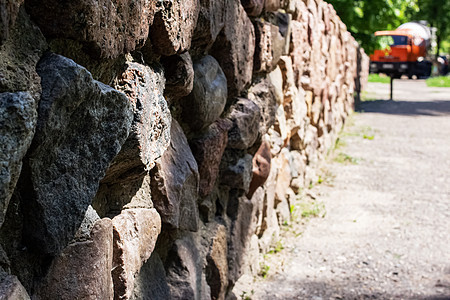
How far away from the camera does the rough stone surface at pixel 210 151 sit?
1.90 meters

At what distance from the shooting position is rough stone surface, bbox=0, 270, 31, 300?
835 millimetres

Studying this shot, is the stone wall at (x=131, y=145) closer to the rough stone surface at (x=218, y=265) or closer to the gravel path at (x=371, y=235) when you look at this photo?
the rough stone surface at (x=218, y=265)

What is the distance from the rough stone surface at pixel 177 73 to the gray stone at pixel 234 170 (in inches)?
27.6

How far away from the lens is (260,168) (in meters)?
2.75

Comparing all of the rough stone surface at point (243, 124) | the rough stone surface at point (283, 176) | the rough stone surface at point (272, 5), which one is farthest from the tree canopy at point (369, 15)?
the rough stone surface at point (243, 124)

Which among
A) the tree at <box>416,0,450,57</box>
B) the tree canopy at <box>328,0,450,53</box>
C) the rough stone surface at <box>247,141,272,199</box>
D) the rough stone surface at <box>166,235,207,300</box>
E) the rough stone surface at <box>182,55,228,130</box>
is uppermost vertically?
the tree at <box>416,0,450,57</box>

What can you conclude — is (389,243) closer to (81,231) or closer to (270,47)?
(270,47)

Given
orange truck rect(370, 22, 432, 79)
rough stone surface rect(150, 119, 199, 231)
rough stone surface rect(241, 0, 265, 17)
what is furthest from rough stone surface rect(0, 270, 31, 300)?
orange truck rect(370, 22, 432, 79)

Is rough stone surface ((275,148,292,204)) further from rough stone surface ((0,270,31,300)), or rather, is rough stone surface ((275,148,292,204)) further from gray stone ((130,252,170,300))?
rough stone surface ((0,270,31,300))

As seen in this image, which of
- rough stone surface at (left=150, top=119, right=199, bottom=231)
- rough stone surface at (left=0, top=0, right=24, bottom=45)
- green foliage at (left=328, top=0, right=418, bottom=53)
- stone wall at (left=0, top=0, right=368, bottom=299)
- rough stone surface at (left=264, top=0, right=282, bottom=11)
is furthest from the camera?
green foliage at (left=328, top=0, right=418, bottom=53)

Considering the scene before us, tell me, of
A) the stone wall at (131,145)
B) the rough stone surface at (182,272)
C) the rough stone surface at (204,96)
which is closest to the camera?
the stone wall at (131,145)

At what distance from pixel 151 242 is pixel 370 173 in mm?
4061

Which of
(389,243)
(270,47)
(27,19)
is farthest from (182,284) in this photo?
(389,243)

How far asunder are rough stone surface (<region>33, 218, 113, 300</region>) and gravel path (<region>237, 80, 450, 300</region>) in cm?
149
